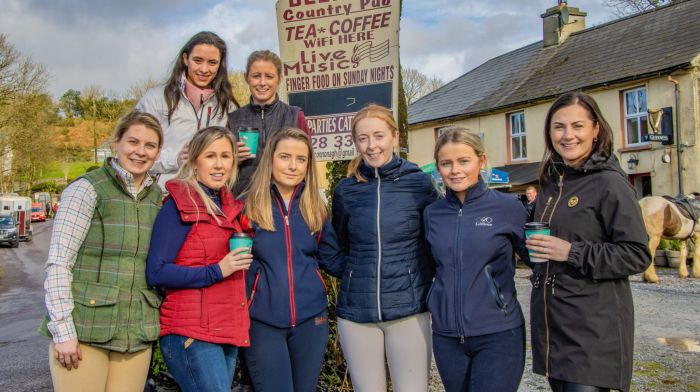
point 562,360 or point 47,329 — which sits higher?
point 47,329

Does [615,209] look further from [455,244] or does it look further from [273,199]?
[273,199]

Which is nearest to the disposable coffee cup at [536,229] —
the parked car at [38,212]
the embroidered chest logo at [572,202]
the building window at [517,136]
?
the embroidered chest logo at [572,202]

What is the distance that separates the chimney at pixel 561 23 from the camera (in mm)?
23422

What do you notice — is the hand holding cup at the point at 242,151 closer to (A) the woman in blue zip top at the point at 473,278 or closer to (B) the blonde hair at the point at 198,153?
(B) the blonde hair at the point at 198,153

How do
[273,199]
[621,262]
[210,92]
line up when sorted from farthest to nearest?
[210,92] < [273,199] < [621,262]

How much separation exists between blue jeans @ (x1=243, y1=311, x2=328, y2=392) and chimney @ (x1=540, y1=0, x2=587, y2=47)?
77.0 feet

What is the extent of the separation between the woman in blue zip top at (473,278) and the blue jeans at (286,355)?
61 cm

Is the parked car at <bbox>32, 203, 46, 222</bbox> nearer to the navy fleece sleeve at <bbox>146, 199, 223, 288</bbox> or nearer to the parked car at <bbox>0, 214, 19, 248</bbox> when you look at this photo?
the parked car at <bbox>0, 214, 19, 248</bbox>

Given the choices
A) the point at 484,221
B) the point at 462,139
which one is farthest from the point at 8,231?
the point at 484,221

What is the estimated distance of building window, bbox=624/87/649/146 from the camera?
1755 centimetres

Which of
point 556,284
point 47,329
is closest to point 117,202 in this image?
point 47,329

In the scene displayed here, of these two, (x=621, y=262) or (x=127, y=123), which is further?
(x=127, y=123)

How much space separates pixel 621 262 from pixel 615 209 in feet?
0.78

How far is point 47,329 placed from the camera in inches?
100
